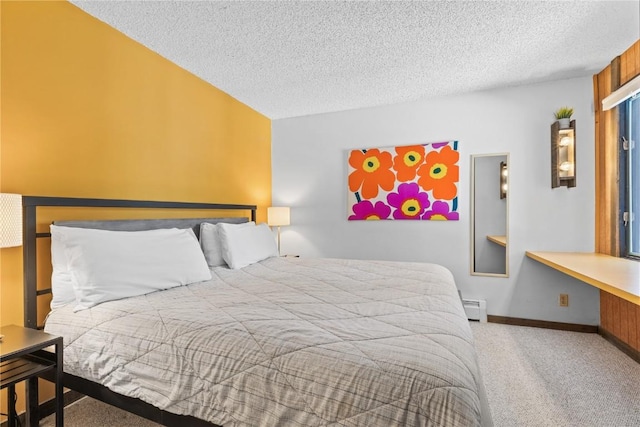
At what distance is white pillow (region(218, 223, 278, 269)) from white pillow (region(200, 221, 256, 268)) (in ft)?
0.21

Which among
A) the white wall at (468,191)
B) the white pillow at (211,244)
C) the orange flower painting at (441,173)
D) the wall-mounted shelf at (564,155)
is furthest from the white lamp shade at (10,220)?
the wall-mounted shelf at (564,155)

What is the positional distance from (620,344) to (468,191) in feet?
5.89

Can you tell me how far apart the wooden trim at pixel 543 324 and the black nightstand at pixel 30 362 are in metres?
3.55

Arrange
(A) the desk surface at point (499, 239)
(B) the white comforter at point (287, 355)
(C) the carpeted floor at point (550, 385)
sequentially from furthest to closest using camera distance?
(A) the desk surface at point (499, 239)
(C) the carpeted floor at point (550, 385)
(B) the white comforter at point (287, 355)

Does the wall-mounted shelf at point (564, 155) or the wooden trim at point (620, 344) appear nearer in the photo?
the wooden trim at point (620, 344)

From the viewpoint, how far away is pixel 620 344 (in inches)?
104

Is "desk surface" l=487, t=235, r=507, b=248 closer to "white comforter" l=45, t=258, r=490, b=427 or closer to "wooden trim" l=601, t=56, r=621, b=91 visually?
"wooden trim" l=601, t=56, r=621, b=91

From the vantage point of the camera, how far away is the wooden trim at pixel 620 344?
243 centimetres

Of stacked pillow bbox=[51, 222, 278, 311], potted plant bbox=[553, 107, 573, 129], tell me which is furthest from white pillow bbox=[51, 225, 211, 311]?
potted plant bbox=[553, 107, 573, 129]

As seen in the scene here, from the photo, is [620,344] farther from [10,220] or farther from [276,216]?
[10,220]

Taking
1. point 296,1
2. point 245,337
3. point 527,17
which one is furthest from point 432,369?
point 527,17

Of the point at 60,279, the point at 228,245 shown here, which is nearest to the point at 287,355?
the point at 60,279

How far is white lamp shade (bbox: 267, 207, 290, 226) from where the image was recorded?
12.9ft

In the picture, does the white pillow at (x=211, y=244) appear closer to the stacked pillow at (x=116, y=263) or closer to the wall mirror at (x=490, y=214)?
the stacked pillow at (x=116, y=263)
